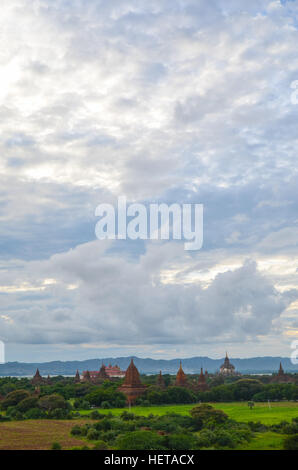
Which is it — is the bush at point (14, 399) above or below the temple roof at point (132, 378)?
below

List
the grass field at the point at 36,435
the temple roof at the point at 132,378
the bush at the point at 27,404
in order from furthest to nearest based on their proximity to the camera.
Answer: the temple roof at the point at 132,378 < the bush at the point at 27,404 < the grass field at the point at 36,435

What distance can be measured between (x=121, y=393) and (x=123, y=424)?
3261 centimetres

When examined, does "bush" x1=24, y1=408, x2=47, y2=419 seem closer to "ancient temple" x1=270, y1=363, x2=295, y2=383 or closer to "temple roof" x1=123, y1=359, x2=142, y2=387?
"temple roof" x1=123, y1=359, x2=142, y2=387

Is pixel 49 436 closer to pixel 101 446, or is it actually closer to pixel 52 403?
pixel 101 446

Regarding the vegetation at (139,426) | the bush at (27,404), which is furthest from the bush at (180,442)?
the bush at (27,404)

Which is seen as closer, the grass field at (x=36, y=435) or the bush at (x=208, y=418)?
the grass field at (x=36, y=435)

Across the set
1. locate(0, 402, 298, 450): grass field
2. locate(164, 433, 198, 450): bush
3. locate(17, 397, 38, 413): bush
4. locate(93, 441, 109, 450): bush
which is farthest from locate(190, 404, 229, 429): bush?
locate(17, 397, 38, 413): bush

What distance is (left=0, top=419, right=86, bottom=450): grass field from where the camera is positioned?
38.0 metres

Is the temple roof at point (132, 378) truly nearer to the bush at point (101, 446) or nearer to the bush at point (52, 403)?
the bush at point (52, 403)

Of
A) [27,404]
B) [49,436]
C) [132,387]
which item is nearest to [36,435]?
[49,436]

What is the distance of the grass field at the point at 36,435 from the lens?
125ft

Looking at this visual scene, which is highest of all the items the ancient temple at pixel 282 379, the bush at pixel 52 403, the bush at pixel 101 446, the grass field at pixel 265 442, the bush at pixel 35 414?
the bush at pixel 101 446
